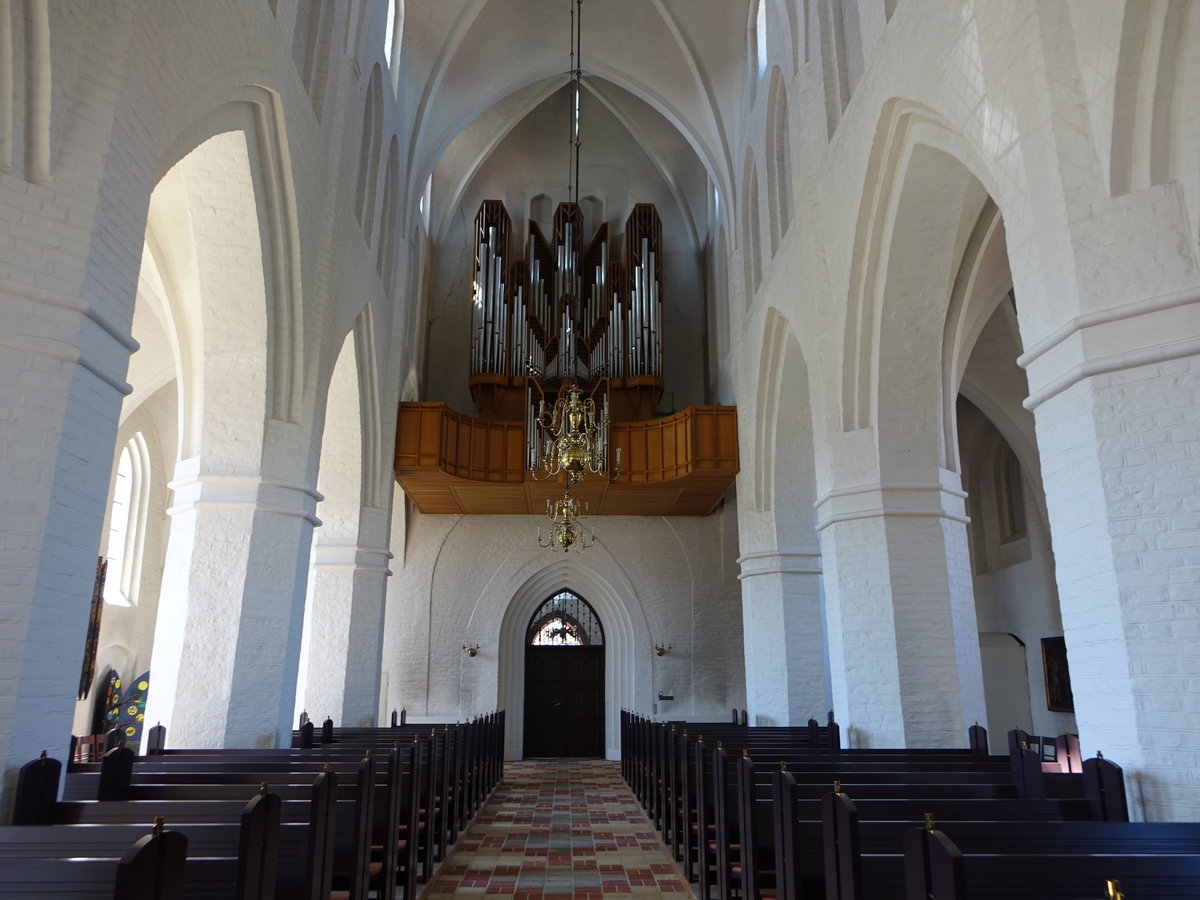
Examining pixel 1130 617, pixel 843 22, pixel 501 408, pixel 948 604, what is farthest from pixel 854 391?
pixel 501 408

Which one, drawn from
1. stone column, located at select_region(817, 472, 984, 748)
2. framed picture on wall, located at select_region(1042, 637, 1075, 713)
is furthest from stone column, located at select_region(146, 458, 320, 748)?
framed picture on wall, located at select_region(1042, 637, 1075, 713)

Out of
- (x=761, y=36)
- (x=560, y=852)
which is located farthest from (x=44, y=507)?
(x=761, y=36)

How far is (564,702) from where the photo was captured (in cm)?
1847

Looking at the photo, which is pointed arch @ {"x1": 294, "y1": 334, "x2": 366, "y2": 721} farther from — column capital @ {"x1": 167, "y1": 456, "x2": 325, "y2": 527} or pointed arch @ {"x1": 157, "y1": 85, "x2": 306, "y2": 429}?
column capital @ {"x1": 167, "y1": 456, "x2": 325, "y2": 527}

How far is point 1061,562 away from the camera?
17.2 feet

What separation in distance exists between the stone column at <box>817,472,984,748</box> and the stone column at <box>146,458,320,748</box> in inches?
221

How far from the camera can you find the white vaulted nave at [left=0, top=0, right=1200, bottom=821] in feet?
15.8

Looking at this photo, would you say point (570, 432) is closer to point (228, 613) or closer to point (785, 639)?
point (785, 639)

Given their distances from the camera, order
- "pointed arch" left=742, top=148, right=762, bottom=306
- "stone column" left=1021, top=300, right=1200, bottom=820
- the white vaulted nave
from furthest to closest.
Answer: "pointed arch" left=742, top=148, right=762, bottom=306 < the white vaulted nave < "stone column" left=1021, top=300, right=1200, bottom=820

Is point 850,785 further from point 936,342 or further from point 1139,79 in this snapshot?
point 936,342

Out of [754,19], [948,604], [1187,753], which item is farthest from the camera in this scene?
[754,19]

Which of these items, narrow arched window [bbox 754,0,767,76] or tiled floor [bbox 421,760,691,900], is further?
narrow arched window [bbox 754,0,767,76]

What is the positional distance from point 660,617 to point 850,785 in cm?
1268

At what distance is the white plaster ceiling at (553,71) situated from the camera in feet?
47.3
